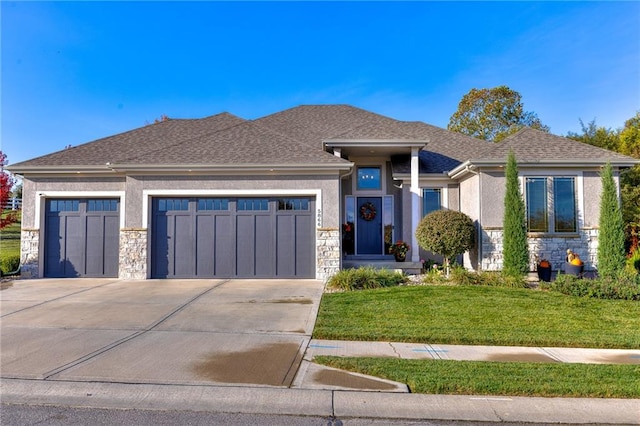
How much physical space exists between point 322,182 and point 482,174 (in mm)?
4887

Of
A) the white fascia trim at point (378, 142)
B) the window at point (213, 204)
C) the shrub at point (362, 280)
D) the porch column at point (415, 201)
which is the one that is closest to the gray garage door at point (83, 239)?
the window at point (213, 204)

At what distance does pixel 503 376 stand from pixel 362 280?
581cm

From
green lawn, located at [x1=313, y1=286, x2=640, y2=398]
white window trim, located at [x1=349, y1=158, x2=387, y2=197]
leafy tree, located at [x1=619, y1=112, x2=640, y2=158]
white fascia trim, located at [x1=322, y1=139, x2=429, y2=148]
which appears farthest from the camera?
leafy tree, located at [x1=619, y1=112, x2=640, y2=158]

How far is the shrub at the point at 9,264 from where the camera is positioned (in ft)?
40.0

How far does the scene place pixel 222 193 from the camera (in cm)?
1179

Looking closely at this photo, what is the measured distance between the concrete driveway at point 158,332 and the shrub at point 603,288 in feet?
19.8

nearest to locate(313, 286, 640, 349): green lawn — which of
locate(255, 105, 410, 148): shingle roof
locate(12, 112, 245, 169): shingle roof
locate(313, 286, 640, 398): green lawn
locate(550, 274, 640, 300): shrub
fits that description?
locate(313, 286, 640, 398): green lawn

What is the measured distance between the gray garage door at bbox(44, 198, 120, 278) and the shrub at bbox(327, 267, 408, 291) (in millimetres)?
7158

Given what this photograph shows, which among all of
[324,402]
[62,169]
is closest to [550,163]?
[324,402]

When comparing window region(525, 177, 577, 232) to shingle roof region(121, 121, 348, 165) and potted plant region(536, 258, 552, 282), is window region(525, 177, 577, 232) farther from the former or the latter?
shingle roof region(121, 121, 348, 165)

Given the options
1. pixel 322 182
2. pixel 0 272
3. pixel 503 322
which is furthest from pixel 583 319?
pixel 0 272

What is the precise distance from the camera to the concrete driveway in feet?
15.5

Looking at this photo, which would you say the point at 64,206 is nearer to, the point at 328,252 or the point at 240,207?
the point at 240,207

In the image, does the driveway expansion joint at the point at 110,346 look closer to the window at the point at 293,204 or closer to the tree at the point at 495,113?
the window at the point at 293,204
